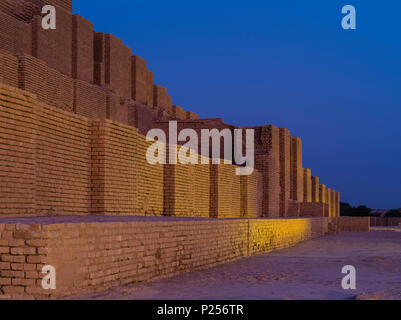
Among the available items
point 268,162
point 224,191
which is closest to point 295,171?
point 268,162

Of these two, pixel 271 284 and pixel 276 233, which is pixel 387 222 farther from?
pixel 271 284

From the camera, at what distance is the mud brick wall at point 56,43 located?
2283 cm

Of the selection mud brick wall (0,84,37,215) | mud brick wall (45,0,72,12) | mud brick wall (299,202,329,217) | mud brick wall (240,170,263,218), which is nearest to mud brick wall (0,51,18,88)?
mud brick wall (240,170,263,218)

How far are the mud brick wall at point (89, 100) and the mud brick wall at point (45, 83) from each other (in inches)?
18.7

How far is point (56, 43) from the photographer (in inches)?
966

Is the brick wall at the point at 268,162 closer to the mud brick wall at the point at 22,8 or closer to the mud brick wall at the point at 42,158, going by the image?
the mud brick wall at the point at 22,8

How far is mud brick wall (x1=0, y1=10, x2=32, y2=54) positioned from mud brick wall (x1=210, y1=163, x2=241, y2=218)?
9.78 m

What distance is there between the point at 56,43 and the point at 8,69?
24.3 feet

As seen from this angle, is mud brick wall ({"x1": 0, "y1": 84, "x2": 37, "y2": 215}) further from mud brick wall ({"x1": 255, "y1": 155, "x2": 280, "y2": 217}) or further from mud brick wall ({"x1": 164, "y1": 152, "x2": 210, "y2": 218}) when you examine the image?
mud brick wall ({"x1": 255, "y1": 155, "x2": 280, "y2": 217})

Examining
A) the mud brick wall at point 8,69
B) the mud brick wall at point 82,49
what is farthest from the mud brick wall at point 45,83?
the mud brick wall at point 82,49

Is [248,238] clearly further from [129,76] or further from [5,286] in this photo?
[129,76]

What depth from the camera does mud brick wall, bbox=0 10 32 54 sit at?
21.0 m
